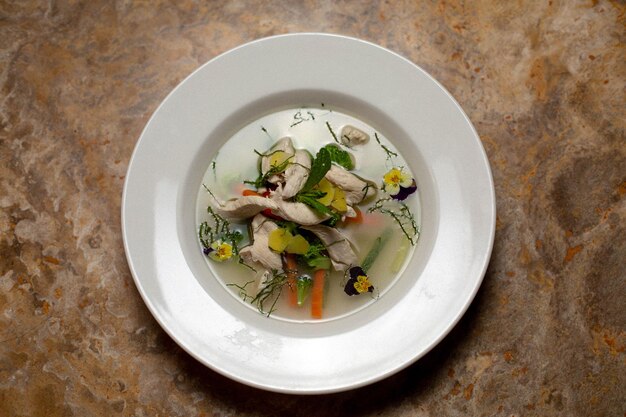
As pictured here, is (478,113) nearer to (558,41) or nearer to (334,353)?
(558,41)

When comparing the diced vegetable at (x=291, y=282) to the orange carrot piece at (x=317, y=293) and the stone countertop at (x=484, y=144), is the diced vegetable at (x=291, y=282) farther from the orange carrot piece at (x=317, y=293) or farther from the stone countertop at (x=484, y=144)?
the stone countertop at (x=484, y=144)

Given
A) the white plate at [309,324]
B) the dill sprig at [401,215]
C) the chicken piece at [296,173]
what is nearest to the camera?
the white plate at [309,324]

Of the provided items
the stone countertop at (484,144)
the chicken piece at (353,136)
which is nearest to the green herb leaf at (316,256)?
the chicken piece at (353,136)

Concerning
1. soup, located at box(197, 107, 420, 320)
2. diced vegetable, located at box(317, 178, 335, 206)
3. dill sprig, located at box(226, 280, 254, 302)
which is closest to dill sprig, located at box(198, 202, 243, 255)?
soup, located at box(197, 107, 420, 320)

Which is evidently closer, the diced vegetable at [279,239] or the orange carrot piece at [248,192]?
the diced vegetable at [279,239]

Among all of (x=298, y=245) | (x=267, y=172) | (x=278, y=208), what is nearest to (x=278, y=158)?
(x=267, y=172)

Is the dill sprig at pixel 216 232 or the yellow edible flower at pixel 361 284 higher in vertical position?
the dill sprig at pixel 216 232

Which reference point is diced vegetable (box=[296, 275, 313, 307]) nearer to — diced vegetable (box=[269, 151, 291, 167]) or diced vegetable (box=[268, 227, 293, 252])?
diced vegetable (box=[268, 227, 293, 252])
